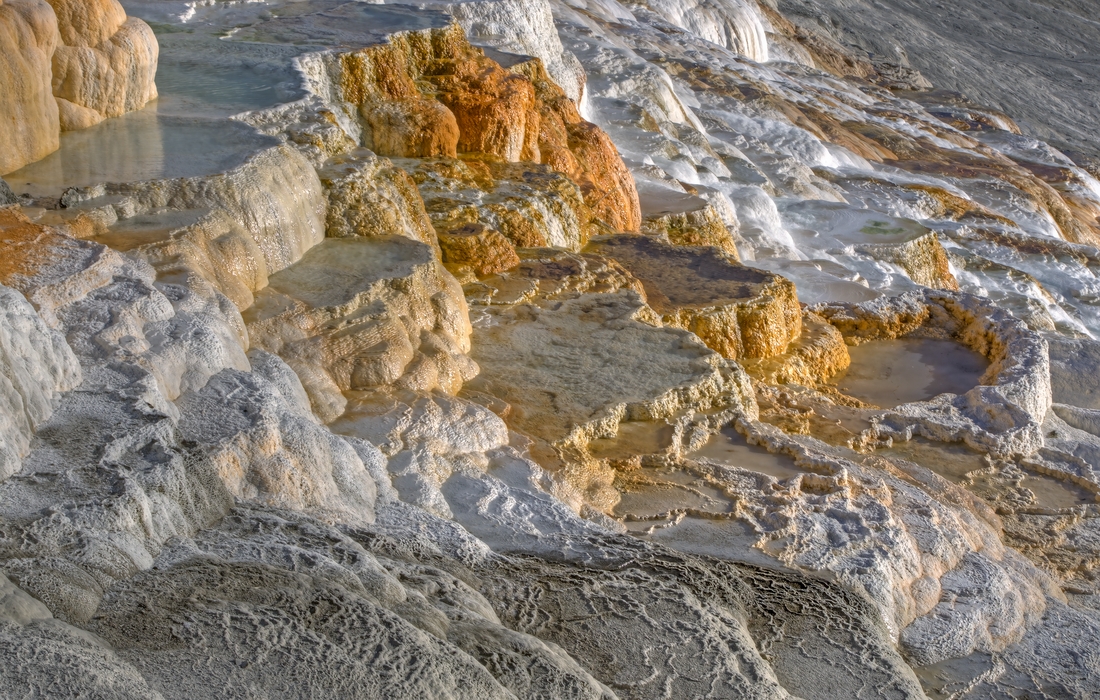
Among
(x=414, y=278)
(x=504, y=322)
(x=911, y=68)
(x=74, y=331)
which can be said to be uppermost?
(x=74, y=331)

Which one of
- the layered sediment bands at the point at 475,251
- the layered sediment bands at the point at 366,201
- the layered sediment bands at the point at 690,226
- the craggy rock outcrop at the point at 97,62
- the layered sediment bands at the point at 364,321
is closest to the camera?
the layered sediment bands at the point at 364,321

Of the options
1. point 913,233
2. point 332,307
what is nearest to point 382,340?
point 332,307

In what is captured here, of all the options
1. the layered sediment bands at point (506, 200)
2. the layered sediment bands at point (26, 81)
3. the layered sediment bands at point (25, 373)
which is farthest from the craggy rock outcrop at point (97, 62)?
the layered sediment bands at point (25, 373)

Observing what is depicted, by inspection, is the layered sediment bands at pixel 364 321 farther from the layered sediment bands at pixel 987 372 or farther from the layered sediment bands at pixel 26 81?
the layered sediment bands at pixel 987 372

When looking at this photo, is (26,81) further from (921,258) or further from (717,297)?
(921,258)

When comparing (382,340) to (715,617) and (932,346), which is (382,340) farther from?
(932,346)

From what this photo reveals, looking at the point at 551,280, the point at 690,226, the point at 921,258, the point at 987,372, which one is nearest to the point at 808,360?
the point at 987,372

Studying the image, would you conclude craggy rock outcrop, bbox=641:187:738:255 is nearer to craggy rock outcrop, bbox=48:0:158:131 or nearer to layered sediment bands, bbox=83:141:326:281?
layered sediment bands, bbox=83:141:326:281
